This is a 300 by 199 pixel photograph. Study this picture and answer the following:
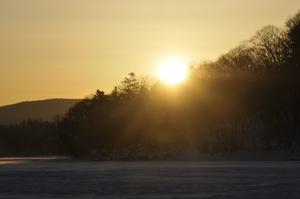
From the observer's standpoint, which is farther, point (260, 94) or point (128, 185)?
point (260, 94)

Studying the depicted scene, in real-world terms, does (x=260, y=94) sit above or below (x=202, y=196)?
above

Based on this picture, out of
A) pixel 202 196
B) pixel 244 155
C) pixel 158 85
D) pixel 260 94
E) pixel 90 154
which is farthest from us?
pixel 158 85

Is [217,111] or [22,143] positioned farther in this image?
[22,143]

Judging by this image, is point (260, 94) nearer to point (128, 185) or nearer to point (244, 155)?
point (244, 155)

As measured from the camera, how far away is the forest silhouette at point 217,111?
85.1m

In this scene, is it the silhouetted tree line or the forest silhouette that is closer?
the forest silhouette

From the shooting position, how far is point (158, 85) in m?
106

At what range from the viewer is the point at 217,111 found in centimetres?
8862

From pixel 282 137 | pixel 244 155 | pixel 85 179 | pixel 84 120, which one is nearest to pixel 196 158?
pixel 244 155

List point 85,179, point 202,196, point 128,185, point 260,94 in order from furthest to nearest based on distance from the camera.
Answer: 1. point 260,94
2. point 85,179
3. point 128,185
4. point 202,196

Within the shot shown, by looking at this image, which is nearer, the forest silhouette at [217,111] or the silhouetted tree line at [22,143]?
the forest silhouette at [217,111]

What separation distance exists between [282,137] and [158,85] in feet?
99.0

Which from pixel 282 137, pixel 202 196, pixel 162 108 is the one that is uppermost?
pixel 162 108

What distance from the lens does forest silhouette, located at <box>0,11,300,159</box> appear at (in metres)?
85.1
